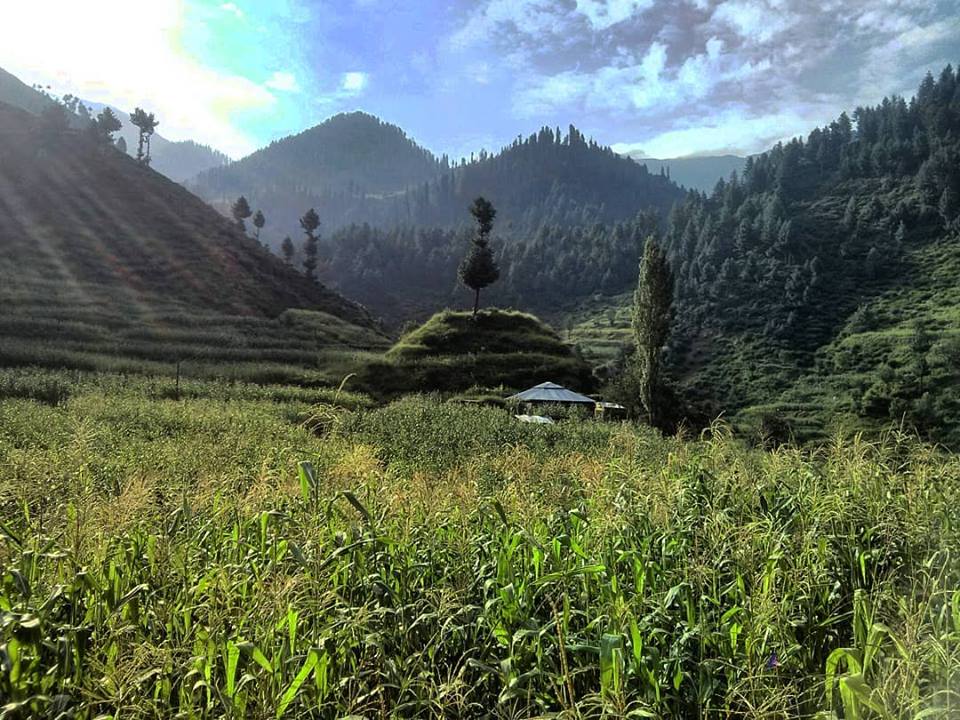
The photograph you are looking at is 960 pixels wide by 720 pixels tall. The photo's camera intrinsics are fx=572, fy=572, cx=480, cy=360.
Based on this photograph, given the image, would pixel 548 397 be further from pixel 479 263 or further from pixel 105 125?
pixel 105 125

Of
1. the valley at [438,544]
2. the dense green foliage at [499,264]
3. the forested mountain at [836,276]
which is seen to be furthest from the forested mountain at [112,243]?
the forested mountain at [836,276]

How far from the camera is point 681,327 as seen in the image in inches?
3319

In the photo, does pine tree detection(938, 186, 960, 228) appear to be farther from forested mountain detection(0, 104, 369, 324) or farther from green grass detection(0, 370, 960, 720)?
green grass detection(0, 370, 960, 720)

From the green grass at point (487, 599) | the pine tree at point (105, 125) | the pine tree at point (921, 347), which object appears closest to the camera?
the green grass at point (487, 599)

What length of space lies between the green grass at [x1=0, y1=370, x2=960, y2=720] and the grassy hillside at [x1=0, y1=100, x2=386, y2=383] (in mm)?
28599

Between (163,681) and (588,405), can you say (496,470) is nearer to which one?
(163,681)

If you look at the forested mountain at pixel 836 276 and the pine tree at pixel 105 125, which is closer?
the forested mountain at pixel 836 276

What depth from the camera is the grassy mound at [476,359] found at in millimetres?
36406

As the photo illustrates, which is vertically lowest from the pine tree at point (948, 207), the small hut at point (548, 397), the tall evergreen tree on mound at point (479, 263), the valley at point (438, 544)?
the small hut at point (548, 397)

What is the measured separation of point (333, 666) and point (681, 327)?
87.5 m

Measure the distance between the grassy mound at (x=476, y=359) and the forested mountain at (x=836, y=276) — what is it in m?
26.0

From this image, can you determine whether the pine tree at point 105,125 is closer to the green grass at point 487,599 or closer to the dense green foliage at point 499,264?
the dense green foliage at point 499,264

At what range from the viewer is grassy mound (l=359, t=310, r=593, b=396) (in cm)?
3641

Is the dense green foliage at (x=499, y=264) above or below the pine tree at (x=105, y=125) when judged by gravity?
below
